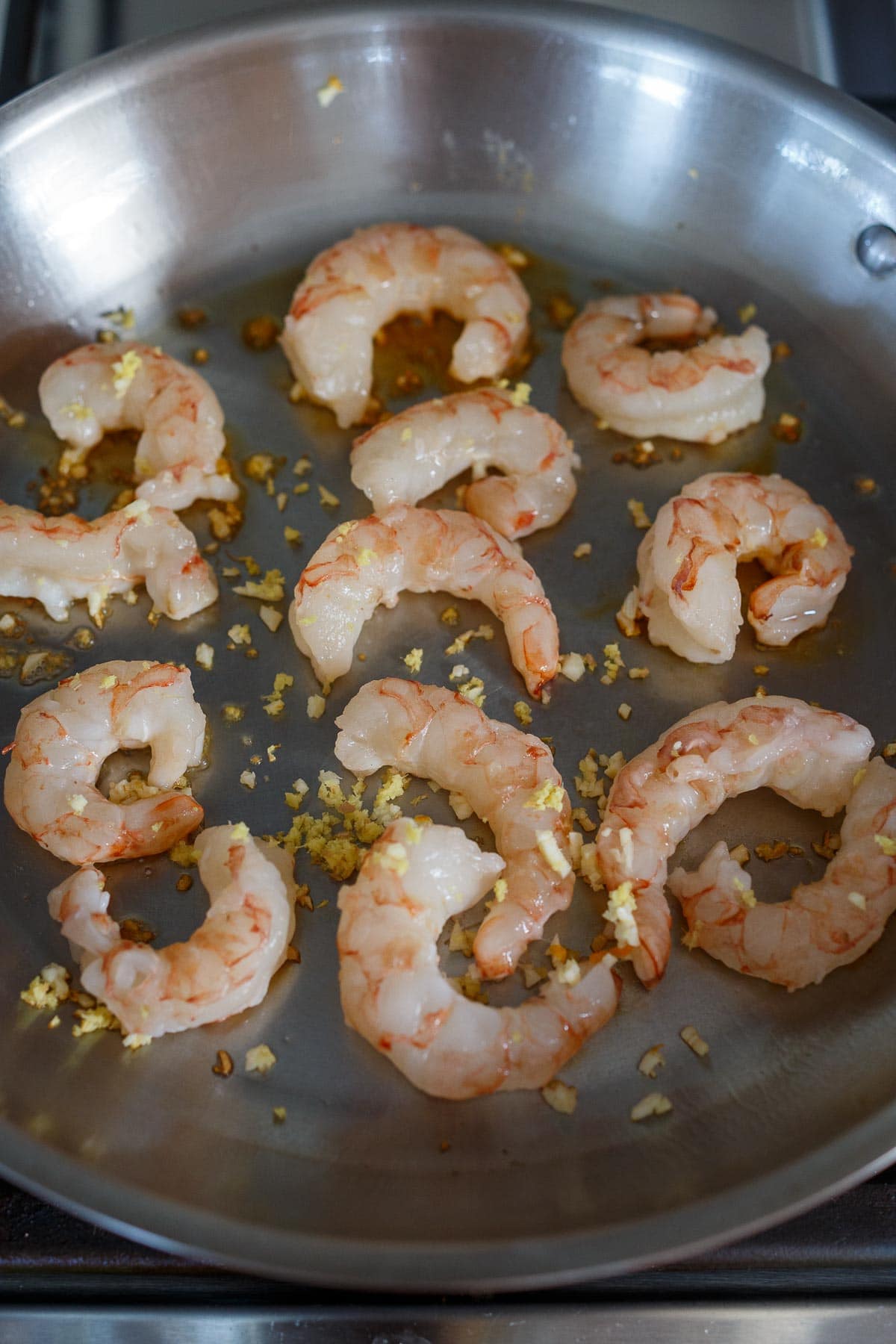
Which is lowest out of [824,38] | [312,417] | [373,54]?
[312,417]

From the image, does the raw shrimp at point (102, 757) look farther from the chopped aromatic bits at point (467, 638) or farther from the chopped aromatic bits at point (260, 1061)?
the chopped aromatic bits at point (467, 638)

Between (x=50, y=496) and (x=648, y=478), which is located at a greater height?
(x=50, y=496)

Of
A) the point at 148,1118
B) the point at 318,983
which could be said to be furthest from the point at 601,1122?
the point at 148,1118

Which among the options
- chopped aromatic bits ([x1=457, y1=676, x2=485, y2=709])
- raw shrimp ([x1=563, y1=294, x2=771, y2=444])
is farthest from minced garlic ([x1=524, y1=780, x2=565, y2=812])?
raw shrimp ([x1=563, y1=294, x2=771, y2=444])

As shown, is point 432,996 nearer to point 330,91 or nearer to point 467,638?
point 467,638

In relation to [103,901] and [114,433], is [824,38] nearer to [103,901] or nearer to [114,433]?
[114,433]

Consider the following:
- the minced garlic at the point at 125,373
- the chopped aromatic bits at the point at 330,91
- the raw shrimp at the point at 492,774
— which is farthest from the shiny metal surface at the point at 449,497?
the minced garlic at the point at 125,373

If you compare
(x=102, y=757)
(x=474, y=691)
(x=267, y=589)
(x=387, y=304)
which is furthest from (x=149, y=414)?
(x=474, y=691)

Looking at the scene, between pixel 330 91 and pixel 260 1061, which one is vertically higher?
pixel 330 91
